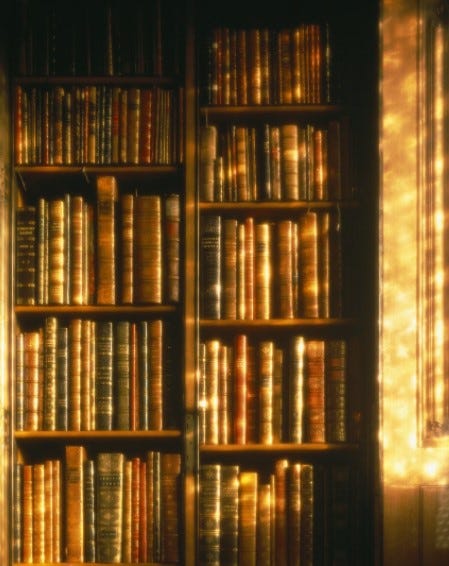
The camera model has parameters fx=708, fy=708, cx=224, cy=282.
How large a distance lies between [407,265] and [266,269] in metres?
0.43

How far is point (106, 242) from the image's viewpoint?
2205 millimetres

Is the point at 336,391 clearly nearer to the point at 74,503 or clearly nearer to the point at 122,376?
the point at 122,376

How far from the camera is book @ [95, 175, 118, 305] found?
2.20 meters

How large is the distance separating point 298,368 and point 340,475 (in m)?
0.34

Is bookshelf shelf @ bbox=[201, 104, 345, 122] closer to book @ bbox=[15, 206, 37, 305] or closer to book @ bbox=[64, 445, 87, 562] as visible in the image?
book @ bbox=[15, 206, 37, 305]

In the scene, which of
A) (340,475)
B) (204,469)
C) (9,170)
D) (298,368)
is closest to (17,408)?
(204,469)

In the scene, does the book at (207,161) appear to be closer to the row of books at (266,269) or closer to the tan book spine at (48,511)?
the row of books at (266,269)

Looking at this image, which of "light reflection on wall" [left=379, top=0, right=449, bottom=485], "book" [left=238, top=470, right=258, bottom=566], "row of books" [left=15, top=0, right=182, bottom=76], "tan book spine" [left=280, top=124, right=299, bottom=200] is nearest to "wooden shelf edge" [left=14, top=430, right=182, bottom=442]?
"book" [left=238, top=470, right=258, bottom=566]

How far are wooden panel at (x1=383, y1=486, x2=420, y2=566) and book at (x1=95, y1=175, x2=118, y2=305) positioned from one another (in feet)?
3.32

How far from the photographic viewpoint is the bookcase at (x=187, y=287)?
7.05 feet

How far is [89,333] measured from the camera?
2191 millimetres

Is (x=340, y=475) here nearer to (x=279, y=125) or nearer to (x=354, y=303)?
(x=354, y=303)

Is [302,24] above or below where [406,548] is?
above

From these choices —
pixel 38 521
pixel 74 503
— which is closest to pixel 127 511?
pixel 74 503
